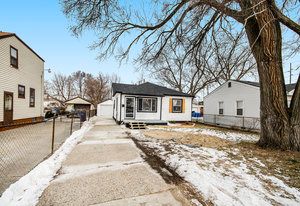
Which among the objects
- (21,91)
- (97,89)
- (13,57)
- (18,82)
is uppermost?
(97,89)

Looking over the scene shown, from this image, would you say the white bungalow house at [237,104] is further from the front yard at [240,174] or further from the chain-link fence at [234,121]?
the front yard at [240,174]

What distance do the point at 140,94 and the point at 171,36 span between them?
20.3ft

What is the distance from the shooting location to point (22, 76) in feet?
41.3

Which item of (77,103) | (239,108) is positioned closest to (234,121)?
(239,108)

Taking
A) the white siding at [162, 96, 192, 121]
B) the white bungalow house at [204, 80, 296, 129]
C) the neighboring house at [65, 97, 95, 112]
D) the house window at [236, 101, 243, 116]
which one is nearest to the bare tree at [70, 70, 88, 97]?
the neighboring house at [65, 97, 95, 112]

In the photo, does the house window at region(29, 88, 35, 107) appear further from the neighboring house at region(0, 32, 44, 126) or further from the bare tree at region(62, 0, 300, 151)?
the bare tree at region(62, 0, 300, 151)

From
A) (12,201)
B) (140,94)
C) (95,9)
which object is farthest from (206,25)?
(12,201)

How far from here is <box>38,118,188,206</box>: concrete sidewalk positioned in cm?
268

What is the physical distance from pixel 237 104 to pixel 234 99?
514mm

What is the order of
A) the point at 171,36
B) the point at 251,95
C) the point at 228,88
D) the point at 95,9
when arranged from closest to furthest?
the point at 95,9 < the point at 171,36 < the point at 251,95 < the point at 228,88

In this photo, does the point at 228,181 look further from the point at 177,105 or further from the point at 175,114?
the point at 177,105

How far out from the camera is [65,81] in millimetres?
46781

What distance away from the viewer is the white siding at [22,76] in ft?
33.7

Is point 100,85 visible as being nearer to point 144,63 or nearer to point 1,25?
point 1,25
